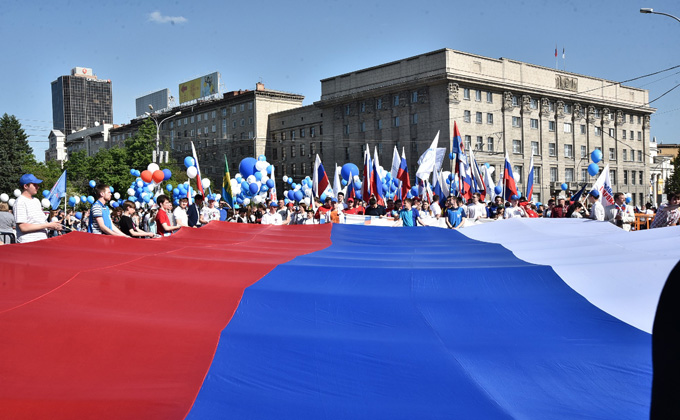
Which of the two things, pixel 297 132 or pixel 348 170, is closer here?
pixel 348 170

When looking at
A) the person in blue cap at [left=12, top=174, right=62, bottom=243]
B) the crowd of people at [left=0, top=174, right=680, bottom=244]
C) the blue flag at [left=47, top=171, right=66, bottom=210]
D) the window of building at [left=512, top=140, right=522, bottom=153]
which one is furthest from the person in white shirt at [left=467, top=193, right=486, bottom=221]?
the window of building at [left=512, top=140, right=522, bottom=153]

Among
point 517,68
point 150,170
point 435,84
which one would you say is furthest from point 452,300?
point 517,68

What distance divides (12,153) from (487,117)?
5084cm

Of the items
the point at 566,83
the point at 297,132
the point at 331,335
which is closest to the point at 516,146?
the point at 566,83

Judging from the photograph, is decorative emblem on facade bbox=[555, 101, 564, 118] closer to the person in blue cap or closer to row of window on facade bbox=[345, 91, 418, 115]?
row of window on facade bbox=[345, 91, 418, 115]

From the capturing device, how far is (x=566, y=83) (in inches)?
2894

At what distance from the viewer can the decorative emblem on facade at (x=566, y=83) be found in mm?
72438

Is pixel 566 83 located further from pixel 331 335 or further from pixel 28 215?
pixel 331 335

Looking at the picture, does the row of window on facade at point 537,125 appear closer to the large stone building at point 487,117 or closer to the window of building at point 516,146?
the large stone building at point 487,117

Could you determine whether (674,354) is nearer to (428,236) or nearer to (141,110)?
(428,236)

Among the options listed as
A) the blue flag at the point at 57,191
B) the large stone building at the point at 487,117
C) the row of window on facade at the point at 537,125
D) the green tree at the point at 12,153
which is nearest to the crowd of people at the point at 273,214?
the blue flag at the point at 57,191

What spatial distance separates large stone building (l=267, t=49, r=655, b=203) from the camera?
64438 millimetres

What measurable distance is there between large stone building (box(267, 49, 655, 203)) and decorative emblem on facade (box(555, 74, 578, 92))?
12 cm

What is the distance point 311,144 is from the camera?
80.1m
